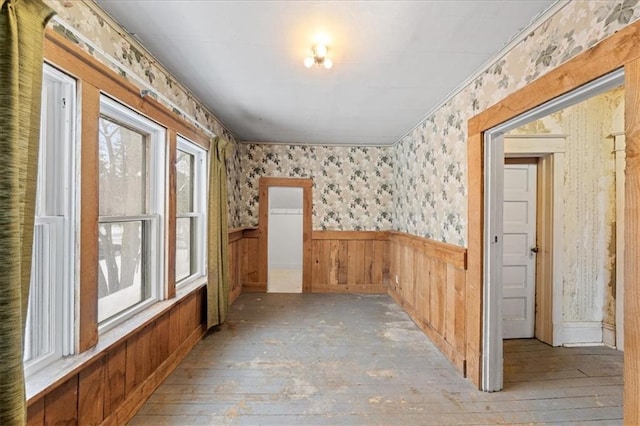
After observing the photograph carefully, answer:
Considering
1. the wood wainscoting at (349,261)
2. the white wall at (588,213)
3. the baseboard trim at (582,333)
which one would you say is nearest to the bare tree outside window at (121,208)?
the wood wainscoting at (349,261)

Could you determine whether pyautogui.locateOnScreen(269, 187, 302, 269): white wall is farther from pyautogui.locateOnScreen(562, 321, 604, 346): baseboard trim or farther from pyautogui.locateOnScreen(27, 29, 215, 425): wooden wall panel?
pyautogui.locateOnScreen(562, 321, 604, 346): baseboard trim

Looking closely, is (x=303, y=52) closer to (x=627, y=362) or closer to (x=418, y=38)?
(x=418, y=38)

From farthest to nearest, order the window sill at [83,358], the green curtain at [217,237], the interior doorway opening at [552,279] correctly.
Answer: the green curtain at [217,237] < the interior doorway opening at [552,279] < the window sill at [83,358]

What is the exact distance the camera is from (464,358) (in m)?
2.25

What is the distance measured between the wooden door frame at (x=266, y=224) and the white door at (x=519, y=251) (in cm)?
271

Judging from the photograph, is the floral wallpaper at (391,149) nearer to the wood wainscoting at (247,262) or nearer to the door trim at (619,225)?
the wood wainscoting at (247,262)

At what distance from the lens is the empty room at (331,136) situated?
1.24m

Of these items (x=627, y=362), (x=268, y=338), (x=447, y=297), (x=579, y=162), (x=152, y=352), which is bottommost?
(x=268, y=338)

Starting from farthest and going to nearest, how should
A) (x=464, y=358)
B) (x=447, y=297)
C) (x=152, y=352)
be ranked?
(x=447, y=297), (x=464, y=358), (x=152, y=352)

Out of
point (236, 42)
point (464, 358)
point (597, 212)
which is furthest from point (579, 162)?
point (236, 42)

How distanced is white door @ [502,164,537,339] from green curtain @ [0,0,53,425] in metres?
3.60

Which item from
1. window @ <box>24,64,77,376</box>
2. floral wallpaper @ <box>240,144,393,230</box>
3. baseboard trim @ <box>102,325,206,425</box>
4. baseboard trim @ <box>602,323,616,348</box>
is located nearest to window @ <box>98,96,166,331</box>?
window @ <box>24,64,77,376</box>

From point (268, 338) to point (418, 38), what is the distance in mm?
2862

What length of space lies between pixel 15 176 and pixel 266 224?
370 cm
